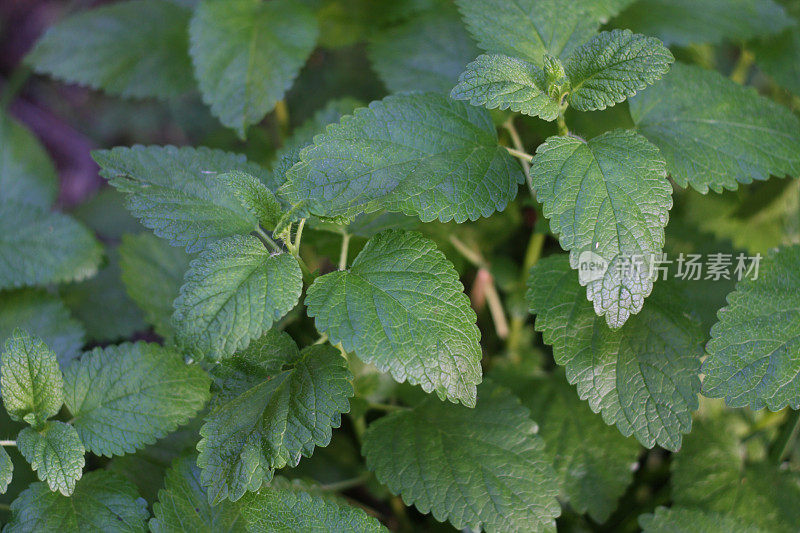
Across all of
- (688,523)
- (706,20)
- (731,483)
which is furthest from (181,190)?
(706,20)

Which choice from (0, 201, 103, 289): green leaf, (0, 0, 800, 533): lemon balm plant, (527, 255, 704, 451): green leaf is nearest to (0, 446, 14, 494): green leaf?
(0, 0, 800, 533): lemon balm plant

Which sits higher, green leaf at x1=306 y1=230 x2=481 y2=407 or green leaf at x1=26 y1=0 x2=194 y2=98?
green leaf at x1=26 y1=0 x2=194 y2=98

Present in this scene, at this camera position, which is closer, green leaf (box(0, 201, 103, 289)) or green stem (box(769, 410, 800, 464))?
green stem (box(769, 410, 800, 464))

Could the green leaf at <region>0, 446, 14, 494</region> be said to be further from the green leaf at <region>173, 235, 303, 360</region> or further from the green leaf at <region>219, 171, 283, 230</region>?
the green leaf at <region>219, 171, 283, 230</region>

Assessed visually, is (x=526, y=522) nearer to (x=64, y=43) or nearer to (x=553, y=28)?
(x=553, y=28)

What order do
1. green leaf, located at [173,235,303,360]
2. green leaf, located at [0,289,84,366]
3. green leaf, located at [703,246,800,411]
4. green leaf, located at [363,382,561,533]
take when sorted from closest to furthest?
green leaf, located at [173,235,303,360], green leaf, located at [703,246,800,411], green leaf, located at [363,382,561,533], green leaf, located at [0,289,84,366]

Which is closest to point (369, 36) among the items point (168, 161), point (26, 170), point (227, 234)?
point (168, 161)
